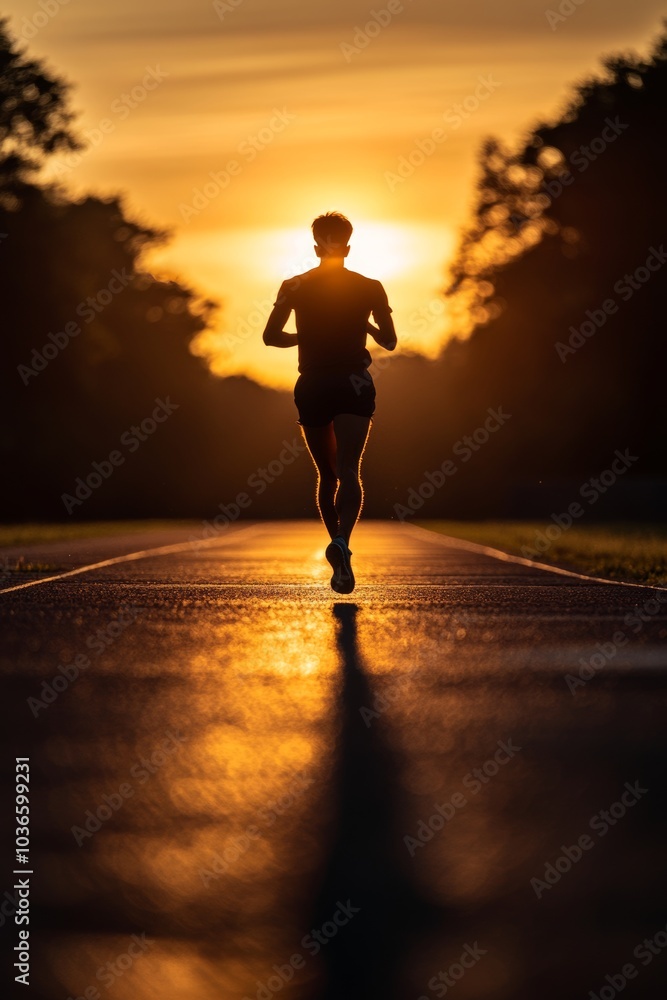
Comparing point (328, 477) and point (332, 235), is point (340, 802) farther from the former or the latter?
point (332, 235)

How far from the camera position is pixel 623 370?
7356 cm

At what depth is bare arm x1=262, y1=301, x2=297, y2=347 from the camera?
12.3 m

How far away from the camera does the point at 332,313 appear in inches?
477

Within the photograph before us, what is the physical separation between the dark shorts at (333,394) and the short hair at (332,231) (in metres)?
0.87

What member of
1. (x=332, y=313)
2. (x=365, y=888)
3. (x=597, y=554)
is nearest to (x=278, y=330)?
(x=332, y=313)

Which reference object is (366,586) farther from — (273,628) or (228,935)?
(228,935)

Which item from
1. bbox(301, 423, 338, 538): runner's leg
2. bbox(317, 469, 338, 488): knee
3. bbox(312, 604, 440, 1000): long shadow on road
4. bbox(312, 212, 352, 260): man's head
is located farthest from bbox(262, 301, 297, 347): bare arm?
bbox(312, 604, 440, 1000): long shadow on road

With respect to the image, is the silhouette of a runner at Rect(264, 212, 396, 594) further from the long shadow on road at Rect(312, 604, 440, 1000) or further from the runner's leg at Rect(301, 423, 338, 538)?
the long shadow on road at Rect(312, 604, 440, 1000)

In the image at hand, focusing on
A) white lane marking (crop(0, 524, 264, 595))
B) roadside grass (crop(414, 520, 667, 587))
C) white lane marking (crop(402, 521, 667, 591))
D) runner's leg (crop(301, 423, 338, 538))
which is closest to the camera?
runner's leg (crop(301, 423, 338, 538))

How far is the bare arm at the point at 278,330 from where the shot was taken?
12.3 metres

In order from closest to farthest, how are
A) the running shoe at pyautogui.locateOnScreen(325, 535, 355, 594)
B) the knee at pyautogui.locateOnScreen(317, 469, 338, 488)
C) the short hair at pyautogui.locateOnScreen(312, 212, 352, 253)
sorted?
the running shoe at pyautogui.locateOnScreen(325, 535, 355, 594) < the short hair at pyautogui.locateOnScreen(312, 212, 352, 253) < the knee at pyautogui.locateOnScreen(317, 469, 338, 488)

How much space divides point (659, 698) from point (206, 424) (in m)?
99.0

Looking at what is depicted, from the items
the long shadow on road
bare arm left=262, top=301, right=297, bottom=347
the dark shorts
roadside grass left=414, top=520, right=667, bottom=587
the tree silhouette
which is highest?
the tree silhouette

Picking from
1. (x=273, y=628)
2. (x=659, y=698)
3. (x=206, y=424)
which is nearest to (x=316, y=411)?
(x=273, y=628)
